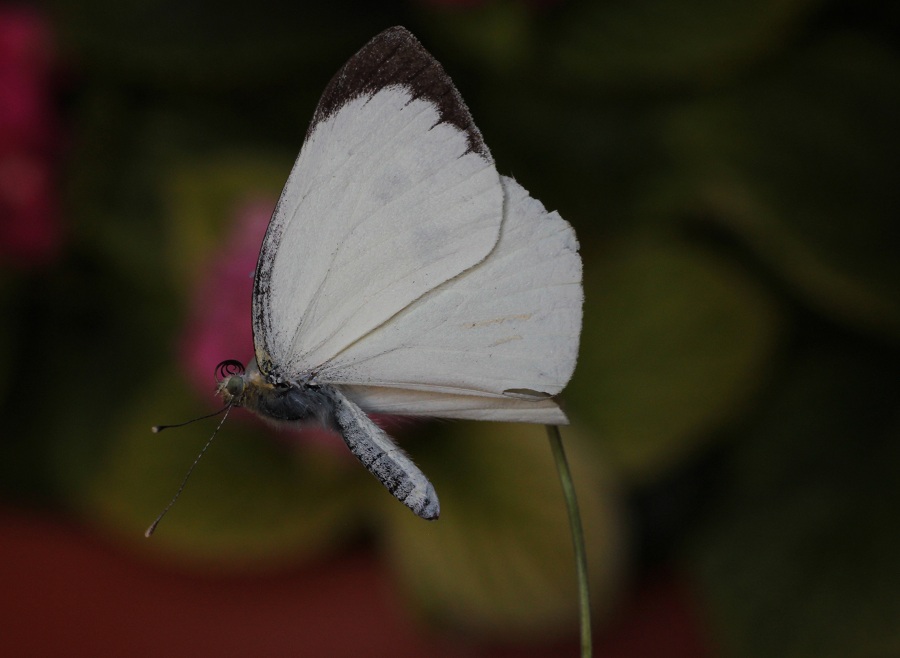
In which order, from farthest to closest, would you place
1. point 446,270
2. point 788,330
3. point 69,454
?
point 69,454 < point 788,330 < point 446,270

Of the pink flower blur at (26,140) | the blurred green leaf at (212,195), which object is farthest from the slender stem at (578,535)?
the pink flower blur at (26,140)

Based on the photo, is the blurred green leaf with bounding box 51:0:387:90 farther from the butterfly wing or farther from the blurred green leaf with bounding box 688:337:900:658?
the butterfly wing

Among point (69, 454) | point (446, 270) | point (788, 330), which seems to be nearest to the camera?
point (446, 270)

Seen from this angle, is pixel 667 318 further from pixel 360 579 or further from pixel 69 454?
pixel 69 454

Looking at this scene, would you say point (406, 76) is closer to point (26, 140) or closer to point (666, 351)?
point (666, 351)

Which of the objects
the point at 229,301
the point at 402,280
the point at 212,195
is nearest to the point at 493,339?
the point at 402,280

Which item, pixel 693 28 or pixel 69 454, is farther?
pixel 69 454

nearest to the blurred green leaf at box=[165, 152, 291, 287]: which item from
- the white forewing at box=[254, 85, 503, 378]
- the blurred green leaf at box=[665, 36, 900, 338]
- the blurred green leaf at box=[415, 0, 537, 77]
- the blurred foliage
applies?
the blurred foliage

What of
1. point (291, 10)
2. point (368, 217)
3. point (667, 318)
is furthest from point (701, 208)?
point (368, 217)
